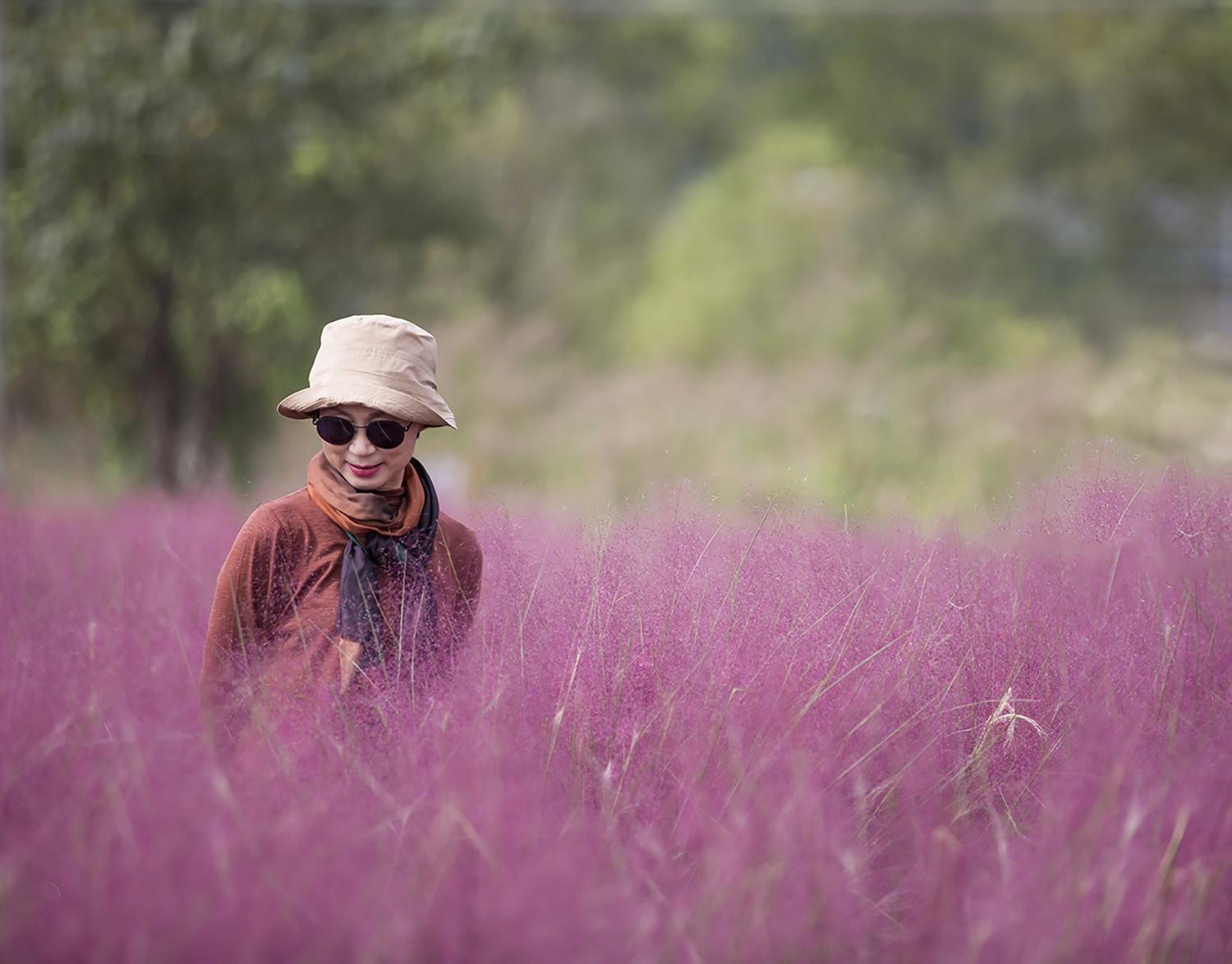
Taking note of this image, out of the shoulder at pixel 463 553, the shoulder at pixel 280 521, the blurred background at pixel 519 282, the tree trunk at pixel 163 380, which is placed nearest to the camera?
the shoulder at pixel 280 521

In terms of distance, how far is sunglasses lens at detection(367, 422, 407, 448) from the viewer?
2332mm

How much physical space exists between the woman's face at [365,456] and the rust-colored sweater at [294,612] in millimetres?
87

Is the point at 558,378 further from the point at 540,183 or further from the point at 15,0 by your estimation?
the point at 540,183

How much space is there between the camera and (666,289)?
19.8 metres

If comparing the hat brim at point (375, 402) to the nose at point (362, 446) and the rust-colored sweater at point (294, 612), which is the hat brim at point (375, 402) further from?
the rust-colored sweater at point (294, 612)

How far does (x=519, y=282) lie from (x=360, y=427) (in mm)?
19395

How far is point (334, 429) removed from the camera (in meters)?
2.36

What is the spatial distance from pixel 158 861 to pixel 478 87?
11.0 m

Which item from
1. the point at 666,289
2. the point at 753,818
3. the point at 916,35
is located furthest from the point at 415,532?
the point at 916,35

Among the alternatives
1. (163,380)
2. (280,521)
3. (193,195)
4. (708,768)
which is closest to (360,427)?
(280,521)

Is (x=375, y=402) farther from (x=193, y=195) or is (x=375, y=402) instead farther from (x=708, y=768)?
(x=193, y=195)

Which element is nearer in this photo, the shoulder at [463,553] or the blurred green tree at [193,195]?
the shoulder at [463,553]

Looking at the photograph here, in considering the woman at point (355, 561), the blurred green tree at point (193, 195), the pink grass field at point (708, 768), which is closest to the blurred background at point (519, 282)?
the blurred green tree at point (193, 195)

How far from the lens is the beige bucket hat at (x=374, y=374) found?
234 cm
